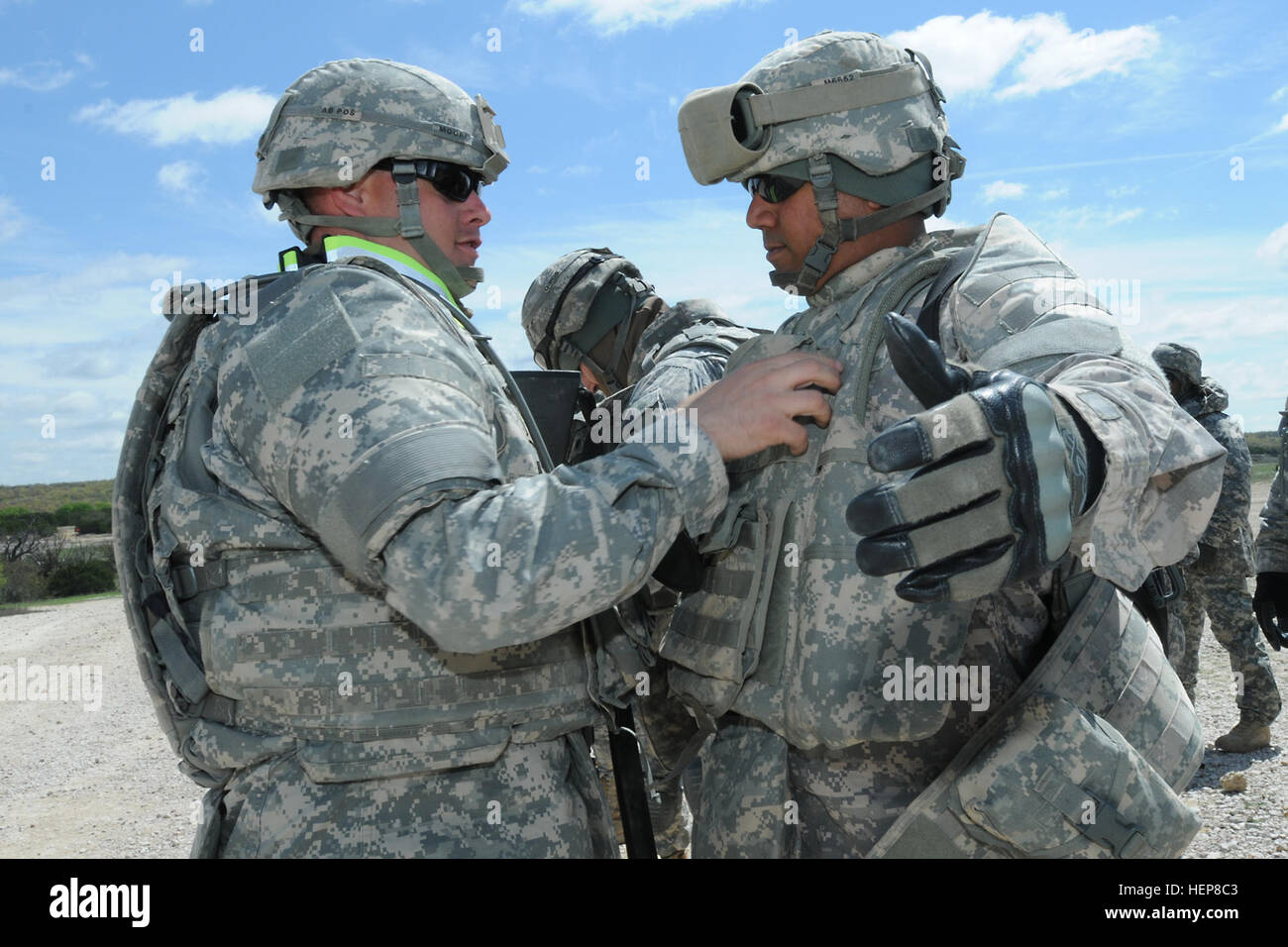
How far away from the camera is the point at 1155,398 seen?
81.1 inches

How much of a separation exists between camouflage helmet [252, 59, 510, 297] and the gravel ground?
5645 millimetres

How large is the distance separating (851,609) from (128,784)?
865 cm

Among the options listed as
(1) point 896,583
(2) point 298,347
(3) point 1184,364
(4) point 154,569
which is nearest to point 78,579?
(3) point 1184,364

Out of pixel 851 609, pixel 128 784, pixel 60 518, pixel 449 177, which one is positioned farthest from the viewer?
pixel 60 518

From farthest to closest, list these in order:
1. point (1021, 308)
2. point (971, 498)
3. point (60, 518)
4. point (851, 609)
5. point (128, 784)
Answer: point (60, 518) → point (128, 784) → point (851, 609) → point (1021, 308) → point (971, 498)

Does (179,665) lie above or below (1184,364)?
below

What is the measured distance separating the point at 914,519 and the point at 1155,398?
2.22 ft

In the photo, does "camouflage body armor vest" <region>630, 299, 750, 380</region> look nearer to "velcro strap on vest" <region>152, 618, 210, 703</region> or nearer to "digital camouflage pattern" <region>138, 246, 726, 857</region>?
"digital camouflage pattern" <region>138, 246, 726, 857</region>

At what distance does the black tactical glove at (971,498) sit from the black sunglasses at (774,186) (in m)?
1.35

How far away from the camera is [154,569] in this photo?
8.73 ft

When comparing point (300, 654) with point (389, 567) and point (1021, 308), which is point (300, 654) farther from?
point (1021, 308)

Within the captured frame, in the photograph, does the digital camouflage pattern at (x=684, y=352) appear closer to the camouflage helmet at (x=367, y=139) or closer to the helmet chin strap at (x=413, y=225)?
the helmet chin strap at (x=413, y=225)

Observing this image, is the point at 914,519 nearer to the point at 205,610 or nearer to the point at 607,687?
the point at 607,687

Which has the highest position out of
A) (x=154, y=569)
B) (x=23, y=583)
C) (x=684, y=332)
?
(x=684, y=332)
